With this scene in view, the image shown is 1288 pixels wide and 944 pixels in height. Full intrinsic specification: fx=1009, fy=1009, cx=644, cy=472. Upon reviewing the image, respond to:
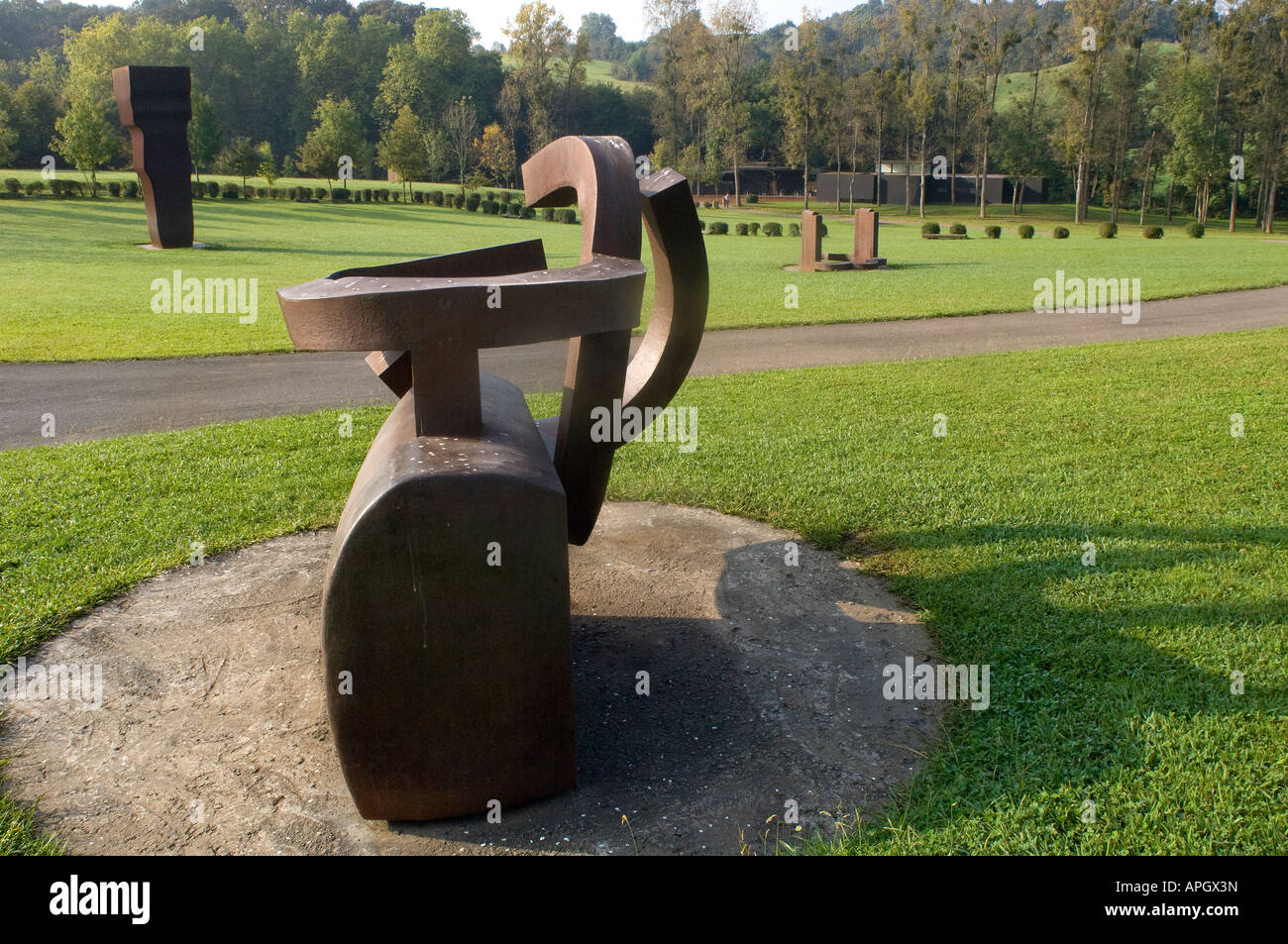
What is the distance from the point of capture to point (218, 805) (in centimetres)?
414

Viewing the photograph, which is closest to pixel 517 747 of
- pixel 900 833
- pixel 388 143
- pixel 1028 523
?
pixel 900 833

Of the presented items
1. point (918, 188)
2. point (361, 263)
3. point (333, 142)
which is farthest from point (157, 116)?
point (918, 188)

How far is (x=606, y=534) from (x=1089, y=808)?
397cm

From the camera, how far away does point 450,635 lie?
4012 mm

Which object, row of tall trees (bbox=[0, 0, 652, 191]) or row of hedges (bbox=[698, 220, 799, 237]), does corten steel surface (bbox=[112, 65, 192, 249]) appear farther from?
row of tall trees (bbox=[0, 0, 652, 191])

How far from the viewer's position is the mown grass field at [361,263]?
53.2 feet

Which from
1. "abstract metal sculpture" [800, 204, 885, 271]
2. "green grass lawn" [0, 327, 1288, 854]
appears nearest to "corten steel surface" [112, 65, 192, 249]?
"abstract metal sculpture" [800, 204, 885, 271]

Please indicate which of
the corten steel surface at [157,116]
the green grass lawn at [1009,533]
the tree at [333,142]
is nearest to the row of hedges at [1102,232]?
the corten steel surface at [157,116]

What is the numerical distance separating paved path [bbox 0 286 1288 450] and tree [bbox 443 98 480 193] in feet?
187

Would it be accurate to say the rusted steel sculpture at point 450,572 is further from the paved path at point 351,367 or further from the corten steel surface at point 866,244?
the corten steel surface at point 866,244

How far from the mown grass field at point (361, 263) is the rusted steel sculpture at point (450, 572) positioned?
37.4 feet

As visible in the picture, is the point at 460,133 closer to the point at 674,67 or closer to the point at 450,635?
the point at 674,67

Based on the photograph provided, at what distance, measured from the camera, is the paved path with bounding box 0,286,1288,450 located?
35.8ft
